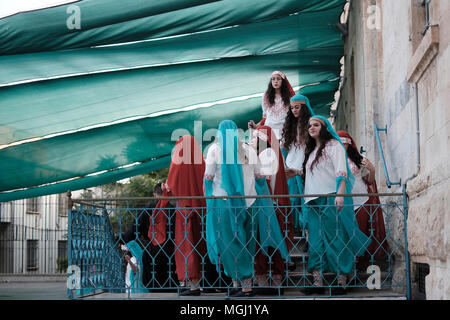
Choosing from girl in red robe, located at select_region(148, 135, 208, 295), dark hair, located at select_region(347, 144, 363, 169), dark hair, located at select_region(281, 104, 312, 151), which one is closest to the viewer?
girl in red robe, located at select_region(148, 135, 208, 295)

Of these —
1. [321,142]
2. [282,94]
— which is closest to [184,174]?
[321,142]

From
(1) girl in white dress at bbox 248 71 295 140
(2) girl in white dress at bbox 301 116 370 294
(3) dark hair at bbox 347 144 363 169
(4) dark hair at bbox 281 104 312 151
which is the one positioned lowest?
(2) girl in white dress at bbox 301 116 370 294

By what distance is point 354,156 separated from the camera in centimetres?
750

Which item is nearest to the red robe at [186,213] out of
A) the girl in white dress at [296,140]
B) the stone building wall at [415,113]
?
the girl in white dress at [296,140]

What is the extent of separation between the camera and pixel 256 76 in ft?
36.5

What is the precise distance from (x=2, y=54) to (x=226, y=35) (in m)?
3.33

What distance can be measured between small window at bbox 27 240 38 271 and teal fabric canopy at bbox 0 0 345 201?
8.18 m

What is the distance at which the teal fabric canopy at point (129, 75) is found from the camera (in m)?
9.13

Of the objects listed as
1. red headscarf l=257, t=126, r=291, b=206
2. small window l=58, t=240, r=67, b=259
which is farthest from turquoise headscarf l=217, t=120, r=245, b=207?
small window l=58, t=240, r=67, b=259

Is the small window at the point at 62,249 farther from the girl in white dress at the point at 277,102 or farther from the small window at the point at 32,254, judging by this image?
the girl in white dress at the point at 277,102

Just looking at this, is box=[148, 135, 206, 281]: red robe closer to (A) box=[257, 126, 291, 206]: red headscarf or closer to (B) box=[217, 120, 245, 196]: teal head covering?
(B) box=[217, 120, 245, 196]: teal head covering

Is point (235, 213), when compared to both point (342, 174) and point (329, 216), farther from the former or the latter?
point (342, 174)

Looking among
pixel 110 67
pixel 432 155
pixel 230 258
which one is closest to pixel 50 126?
pixel 110 67

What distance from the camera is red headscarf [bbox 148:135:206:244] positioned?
284 inches
